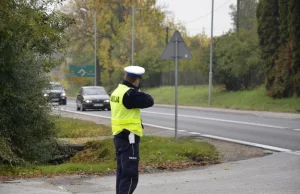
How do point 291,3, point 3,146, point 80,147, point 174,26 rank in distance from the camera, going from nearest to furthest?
point 3,146, point 80,147, point 291,3, point 174,26

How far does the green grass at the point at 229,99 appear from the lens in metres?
38.0

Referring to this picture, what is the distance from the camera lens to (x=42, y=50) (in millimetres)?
18188

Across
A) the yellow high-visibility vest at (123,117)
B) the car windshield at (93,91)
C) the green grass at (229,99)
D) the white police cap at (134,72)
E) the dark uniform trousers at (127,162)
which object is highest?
the white police cap at (134,72)

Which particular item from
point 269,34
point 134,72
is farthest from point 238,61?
point 134,72

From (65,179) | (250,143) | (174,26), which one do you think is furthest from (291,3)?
(174,26)

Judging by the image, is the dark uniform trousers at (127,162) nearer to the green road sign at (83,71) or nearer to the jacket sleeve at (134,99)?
the jacket sleeve at (134,99)

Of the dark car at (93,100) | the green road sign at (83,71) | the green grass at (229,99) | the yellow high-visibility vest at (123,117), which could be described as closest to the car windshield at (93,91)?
the dark car at (93,100)

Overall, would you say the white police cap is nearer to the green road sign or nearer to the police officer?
the police officer

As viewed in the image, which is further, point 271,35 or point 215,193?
point 271,35

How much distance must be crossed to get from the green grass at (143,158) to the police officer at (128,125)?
425cm

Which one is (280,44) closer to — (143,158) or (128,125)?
(143,158)

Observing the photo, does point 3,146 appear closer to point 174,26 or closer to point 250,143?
point 250,143

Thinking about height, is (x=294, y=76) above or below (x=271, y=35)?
below

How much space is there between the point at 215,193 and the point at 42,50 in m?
10.3
